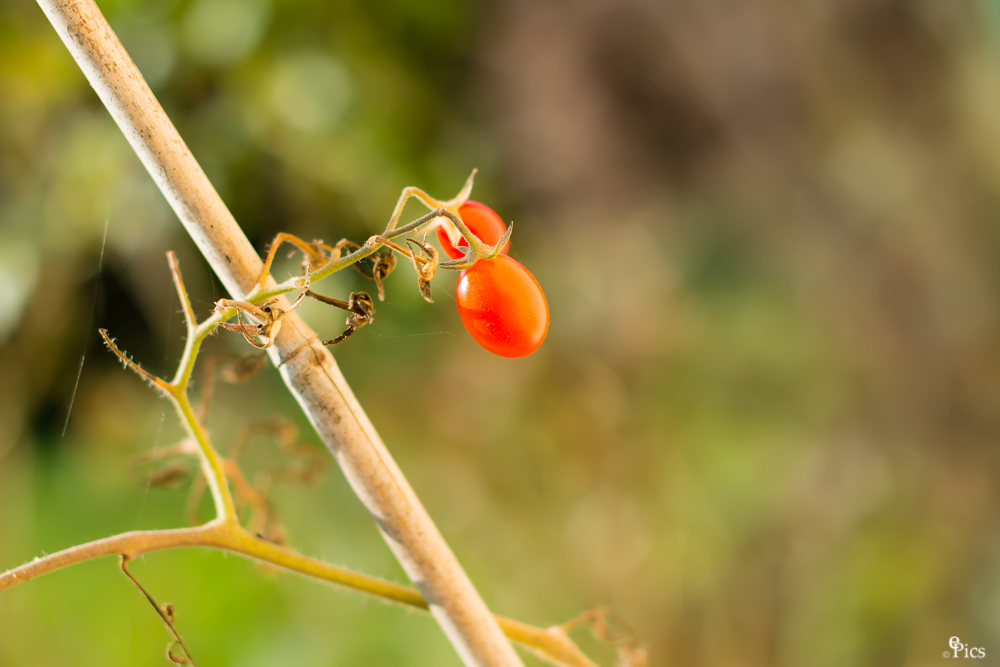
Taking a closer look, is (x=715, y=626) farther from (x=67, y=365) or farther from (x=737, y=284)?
(x=67, y=365)

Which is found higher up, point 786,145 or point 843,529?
point 786,145

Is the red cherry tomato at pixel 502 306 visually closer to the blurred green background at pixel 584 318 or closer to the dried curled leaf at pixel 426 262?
the dried curled leaf at pixel 426 262

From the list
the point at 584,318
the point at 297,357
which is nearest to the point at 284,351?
the point at 297,357

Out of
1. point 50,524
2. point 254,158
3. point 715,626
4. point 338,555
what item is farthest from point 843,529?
point 50,524

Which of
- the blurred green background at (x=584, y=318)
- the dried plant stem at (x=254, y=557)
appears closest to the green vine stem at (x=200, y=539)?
the dried plant stem at (x=254, y=557)

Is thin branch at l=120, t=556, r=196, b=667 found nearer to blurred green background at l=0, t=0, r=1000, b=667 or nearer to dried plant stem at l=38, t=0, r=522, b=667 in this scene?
dried plant stem at l=38, t=0, r=522, b=667
